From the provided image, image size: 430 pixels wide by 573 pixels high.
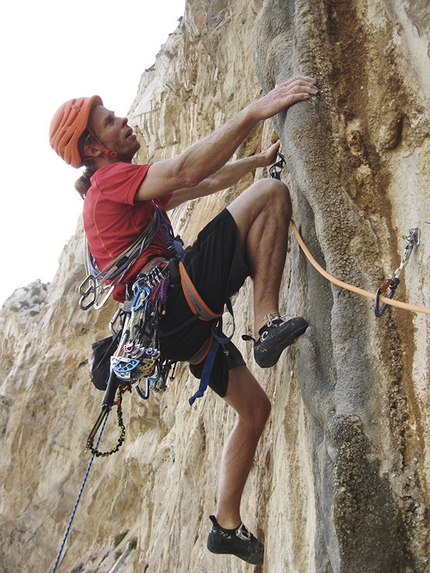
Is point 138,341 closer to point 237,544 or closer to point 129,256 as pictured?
point 129,256

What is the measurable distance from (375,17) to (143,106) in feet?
41.6

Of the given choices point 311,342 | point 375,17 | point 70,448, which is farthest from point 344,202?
point 70,448

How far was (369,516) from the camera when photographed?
2.35 metres

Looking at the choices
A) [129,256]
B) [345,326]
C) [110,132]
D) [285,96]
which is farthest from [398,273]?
[110,132]

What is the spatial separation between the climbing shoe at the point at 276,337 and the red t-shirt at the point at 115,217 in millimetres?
949

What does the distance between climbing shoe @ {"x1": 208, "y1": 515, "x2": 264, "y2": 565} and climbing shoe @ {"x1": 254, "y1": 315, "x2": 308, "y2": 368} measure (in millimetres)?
1274

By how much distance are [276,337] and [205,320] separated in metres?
0.61

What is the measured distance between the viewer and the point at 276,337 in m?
3.19

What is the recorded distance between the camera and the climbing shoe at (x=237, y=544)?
3699mm

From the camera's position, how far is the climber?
3.29 meters

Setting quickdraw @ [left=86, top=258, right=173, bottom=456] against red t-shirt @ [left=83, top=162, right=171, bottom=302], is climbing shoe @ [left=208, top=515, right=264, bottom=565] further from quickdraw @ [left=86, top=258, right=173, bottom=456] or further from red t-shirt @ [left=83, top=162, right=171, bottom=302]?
red t-shirt @ [left=83, top=162, right=171, bottom=302]

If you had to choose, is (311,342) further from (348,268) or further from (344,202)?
(344,202)

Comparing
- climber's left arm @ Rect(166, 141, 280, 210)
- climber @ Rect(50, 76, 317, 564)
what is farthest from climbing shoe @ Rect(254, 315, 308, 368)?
climber's left arm @ Rect(166, 141, 280, 210)

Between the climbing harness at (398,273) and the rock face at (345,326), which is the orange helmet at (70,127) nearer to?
the rock face at (345,326)
